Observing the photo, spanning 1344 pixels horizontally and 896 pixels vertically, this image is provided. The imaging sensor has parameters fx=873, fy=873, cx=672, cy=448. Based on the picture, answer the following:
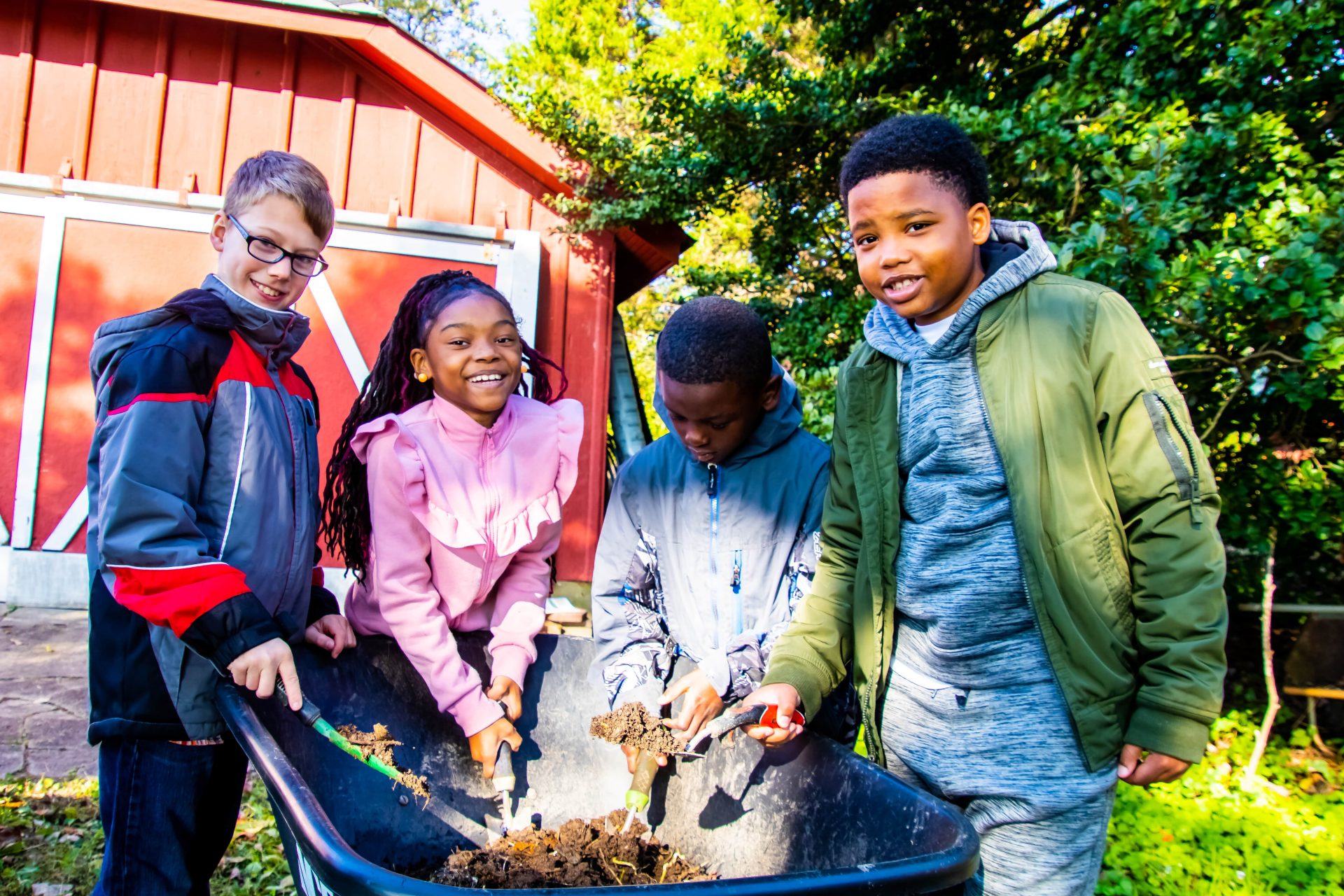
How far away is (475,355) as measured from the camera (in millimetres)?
1969

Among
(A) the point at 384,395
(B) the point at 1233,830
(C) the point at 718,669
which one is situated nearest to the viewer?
(C) the point at 718,669

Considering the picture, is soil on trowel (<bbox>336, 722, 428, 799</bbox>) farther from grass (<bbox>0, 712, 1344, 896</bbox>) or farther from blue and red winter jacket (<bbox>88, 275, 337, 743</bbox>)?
grass (<bbox>0, 712, 1344, 896</bbox>)

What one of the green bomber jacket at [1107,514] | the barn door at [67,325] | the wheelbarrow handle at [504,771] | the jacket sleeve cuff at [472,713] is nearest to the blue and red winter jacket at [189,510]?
the jacket sleeve cuff at [472,713]

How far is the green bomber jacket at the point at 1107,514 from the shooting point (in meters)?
1.35

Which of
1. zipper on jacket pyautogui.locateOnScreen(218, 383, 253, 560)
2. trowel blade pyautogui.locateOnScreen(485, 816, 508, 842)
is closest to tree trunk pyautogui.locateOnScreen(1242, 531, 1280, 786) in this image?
trowel blade pyautogui.locateOnScreen(485, 816, 508, 842)

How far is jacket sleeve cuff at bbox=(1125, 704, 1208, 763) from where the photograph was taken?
1.34m

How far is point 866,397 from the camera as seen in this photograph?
1722 mm

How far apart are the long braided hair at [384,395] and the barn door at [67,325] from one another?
3637 millimetres

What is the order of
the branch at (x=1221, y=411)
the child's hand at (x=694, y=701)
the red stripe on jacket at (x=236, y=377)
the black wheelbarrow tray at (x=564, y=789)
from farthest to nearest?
the branch at (x=1221, y=411) → the child's hand at (x=694, y=701) → the red stripe on jacket at (x=236, y=377) → the black wheelbarrow tray at (x=564, y=789)

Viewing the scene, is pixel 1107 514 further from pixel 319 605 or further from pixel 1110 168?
pixel 1110 168

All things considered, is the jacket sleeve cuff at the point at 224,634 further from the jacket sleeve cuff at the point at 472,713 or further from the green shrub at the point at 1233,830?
the green shrub at the point at 1233,830

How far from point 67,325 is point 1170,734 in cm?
663

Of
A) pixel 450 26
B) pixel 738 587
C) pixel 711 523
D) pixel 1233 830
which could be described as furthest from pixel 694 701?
pixel 450 26

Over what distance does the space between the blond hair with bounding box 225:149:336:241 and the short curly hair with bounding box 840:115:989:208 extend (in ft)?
3.68
